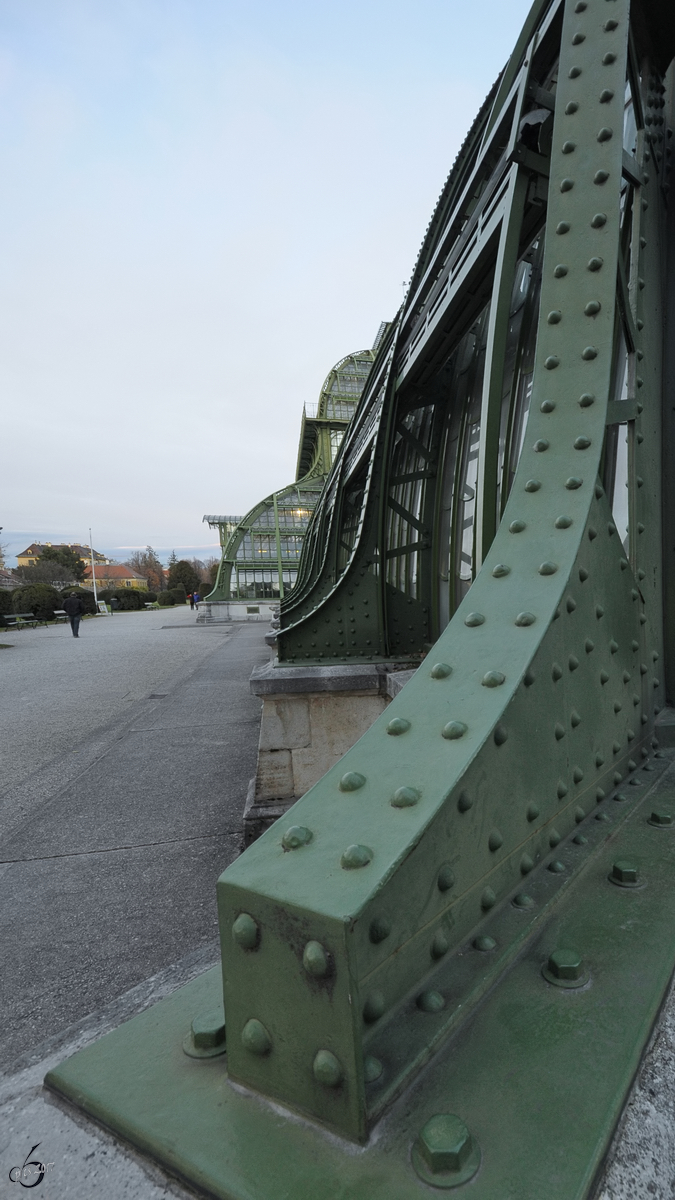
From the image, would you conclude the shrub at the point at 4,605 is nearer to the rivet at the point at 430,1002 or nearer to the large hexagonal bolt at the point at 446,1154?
the rivet at the point at 430,1002

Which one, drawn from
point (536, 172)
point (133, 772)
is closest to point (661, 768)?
point (536, 172)

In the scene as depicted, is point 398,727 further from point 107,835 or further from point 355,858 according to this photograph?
point 107,835

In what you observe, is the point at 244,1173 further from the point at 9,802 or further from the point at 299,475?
the point at 299,475

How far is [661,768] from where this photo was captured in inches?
78.9

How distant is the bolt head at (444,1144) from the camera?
78cm

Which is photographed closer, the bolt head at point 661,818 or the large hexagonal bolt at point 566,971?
the large hexagonal bolt at point 566,971

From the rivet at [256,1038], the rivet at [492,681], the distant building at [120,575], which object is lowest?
the rivet at [256,1038]

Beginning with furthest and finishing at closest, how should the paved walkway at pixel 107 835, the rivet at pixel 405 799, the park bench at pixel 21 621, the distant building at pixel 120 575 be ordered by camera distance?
the distant building at pixel 120 575
the park bench at pixel 21 621
the paved walkway at pixel 107 835
the rivet at pixel 405 799

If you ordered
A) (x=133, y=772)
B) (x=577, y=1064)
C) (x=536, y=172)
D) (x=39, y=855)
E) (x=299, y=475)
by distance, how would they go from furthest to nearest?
(x=299, y=475)
(x=133, y=772)
(x=39, y=855)
(x=536, y=172)
(x=577, y=1064)

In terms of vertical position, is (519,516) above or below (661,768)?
above

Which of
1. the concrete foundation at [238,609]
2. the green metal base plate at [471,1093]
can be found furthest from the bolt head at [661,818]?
the concrete foundation at [238,609]

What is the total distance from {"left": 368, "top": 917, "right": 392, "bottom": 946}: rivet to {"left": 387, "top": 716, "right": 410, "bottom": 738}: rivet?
14.8 inches

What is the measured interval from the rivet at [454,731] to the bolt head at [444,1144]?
585mm

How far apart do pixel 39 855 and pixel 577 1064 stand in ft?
14.0
